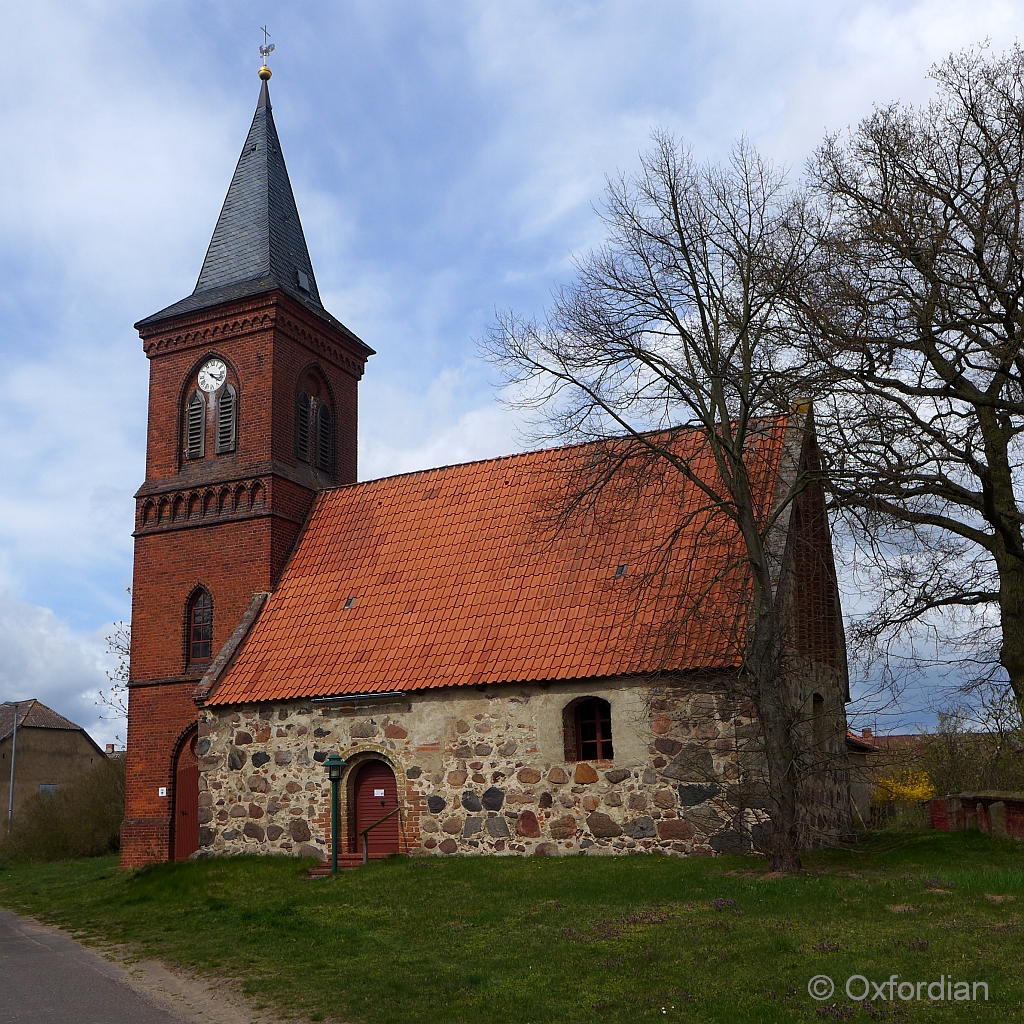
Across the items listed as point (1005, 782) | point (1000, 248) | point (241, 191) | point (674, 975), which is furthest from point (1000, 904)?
point (241, 191)

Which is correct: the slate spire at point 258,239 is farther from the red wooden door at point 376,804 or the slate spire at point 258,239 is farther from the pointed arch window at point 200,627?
the red wooden door at point 376,804

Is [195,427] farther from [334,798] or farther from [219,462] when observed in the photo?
[334,798]

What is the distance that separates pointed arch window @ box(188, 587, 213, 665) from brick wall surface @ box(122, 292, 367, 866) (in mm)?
173

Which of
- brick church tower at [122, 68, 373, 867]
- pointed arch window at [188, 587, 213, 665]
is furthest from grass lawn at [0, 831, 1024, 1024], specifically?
pointed arch window at [188, 587, 213, 665]

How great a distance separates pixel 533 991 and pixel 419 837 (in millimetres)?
8228

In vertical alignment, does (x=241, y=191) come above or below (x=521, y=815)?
above

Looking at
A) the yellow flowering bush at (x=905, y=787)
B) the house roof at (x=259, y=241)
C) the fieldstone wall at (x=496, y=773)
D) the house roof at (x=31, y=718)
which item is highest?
the house roof at (x=259, y=241)

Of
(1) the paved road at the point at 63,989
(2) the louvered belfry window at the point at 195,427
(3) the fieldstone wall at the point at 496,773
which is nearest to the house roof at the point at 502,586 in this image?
(3) the fieldstone wall at the point at 496,773

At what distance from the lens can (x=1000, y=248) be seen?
42.9 ft

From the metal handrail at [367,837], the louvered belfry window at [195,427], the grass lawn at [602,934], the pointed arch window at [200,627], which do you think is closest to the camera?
the grass lawn at [602,934]

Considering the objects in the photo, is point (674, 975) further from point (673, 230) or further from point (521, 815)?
point (673, 230)

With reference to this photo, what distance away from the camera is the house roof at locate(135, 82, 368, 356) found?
23.3m

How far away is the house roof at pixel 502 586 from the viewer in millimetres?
15203

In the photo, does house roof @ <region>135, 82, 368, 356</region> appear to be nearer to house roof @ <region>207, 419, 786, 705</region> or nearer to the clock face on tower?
the clock face on tower
